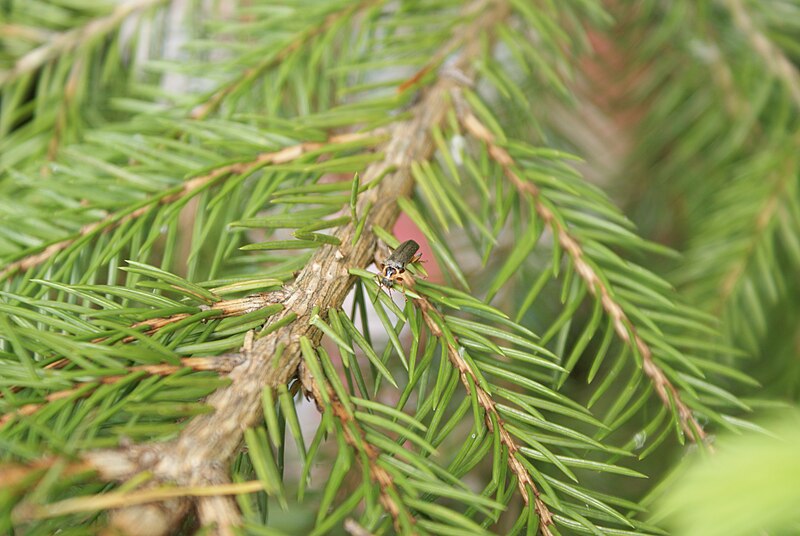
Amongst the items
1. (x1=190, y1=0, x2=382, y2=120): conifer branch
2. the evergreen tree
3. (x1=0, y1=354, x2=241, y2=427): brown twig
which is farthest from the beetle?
(x1=190, y1=0, x2=382, y2=120): conifer branch

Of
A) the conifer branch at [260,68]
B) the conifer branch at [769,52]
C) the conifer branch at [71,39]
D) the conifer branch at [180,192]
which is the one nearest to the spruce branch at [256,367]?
the conifer branch at [180,192]

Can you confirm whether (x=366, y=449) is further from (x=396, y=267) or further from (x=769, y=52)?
(x=769, y=52)

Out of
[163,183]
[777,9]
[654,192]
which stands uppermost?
[777,9]

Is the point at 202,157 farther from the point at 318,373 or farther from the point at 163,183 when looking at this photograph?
the point at 318,373

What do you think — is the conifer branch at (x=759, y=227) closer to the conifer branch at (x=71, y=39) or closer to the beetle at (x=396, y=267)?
the beetle at (x=396, y=267)

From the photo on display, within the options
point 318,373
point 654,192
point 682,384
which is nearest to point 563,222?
point 682,384

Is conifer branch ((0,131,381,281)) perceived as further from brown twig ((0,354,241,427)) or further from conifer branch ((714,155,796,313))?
conifer branch ((714,155,796,313))
